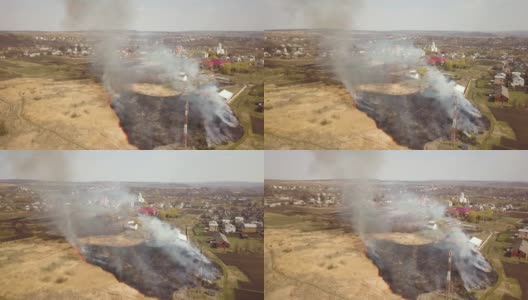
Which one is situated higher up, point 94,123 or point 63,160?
point 94,123

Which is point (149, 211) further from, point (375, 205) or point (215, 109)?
point (375, 205)

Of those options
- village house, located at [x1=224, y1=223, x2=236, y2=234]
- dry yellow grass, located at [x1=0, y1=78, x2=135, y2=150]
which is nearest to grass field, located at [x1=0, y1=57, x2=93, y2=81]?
dry yellow grass, located at [x1=0, y1=78, x2=135, y2=150]

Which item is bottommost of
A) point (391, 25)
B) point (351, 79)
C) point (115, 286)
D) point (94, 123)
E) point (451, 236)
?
point (115, 286)

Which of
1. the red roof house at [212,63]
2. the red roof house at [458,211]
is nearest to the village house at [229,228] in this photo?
the red roof house at [212,63]

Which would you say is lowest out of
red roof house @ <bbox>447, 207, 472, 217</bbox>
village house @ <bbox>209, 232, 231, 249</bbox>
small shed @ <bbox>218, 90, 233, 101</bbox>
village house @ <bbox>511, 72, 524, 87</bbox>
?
village house @ <bbox>209, 232, 231, 249</bbox>

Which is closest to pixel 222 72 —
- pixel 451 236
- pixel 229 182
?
pixel 229 182

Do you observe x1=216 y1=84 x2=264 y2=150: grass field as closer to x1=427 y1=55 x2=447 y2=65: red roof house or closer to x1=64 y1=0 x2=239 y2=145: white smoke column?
x1=64 y1=0 x2=239 y2=145: white smoke column

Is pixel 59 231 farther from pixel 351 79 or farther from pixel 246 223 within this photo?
pixel 351 79
